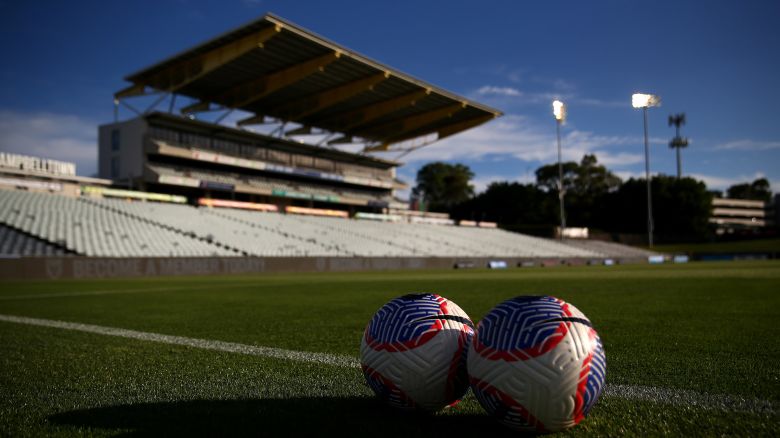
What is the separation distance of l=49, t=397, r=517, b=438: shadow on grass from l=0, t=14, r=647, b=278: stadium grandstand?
24122 mm

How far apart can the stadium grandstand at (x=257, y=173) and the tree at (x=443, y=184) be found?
39257 mm

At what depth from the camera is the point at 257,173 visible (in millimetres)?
55188

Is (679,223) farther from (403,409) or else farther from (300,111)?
(403,409)

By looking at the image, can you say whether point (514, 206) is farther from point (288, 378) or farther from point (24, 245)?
point (288, 378)

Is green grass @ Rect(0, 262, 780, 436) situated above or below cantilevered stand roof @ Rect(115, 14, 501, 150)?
below

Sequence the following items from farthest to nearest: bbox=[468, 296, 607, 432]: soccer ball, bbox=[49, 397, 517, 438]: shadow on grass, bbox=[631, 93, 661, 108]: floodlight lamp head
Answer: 1. bbox=[631, 93, 661, 108]: floodlight lamp head
2. bbox=[49, 397, 517, 438]: shadow on grass
3. bbox=[468, 296, 607, 432]: soccer ball

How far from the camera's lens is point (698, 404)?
3498 mm

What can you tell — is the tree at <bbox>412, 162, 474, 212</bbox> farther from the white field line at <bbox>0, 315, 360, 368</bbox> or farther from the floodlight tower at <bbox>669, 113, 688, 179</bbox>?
Answer: the white field line at <bbox>0, 315, 360, 368</bbox>

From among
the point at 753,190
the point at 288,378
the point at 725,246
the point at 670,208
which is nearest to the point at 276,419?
the point at 288,378

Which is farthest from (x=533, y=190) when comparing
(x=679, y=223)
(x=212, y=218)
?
(x=212, y=218)

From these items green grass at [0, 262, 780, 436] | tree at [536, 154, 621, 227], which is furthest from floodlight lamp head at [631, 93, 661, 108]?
tree at [536, 154, 621, 227]

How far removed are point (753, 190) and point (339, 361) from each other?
16224cm

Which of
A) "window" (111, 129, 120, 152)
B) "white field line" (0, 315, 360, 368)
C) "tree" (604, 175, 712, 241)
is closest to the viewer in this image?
"white field line" (0, 315, 360, 368)

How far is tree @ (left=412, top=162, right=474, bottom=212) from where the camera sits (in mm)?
105562
